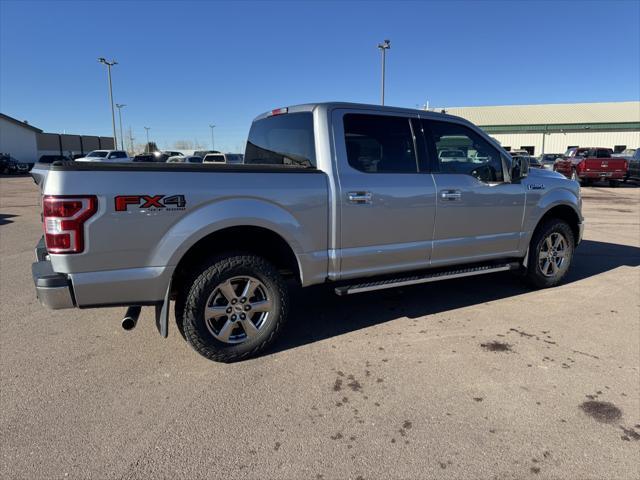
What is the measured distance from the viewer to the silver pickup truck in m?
3.01

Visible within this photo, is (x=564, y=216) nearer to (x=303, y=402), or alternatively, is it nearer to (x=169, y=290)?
Answer: (x=303, y=402)

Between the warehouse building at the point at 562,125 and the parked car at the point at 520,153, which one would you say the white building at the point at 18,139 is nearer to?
the warehouse building at the point at 562,125

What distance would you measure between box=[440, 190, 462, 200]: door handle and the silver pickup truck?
0.08ft

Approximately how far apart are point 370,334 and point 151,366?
1896 mm

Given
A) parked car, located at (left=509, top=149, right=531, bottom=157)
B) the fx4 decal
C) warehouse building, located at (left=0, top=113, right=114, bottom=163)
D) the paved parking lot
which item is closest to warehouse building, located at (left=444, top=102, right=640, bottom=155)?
parked car, located at (left=509, top=149, right=531, bottom=157)

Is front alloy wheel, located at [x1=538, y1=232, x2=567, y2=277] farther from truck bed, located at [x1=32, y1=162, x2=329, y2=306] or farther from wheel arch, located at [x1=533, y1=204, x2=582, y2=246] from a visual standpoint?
truck bed, located at [x1=32, y1=162, x2=329, y2=306]

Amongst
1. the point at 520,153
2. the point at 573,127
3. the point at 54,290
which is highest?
the point at 573,127

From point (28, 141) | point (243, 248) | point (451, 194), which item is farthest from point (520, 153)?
point (28, 141)

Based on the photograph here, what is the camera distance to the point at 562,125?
50.9 metres

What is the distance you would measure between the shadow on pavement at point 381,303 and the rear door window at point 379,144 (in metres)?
1.50

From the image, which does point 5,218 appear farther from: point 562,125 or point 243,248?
point 562,125

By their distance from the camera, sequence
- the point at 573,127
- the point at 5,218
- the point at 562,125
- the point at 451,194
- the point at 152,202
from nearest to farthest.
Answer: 1. the point at 152,202
2. the point at 451,194
3. the point at 5,218
4. the point at 573,127
5. the point at 562,125

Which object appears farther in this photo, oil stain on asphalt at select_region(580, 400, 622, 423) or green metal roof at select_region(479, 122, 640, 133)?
green metal roof at select_region(479, 122, 640, 133)

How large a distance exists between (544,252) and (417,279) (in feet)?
6.85
